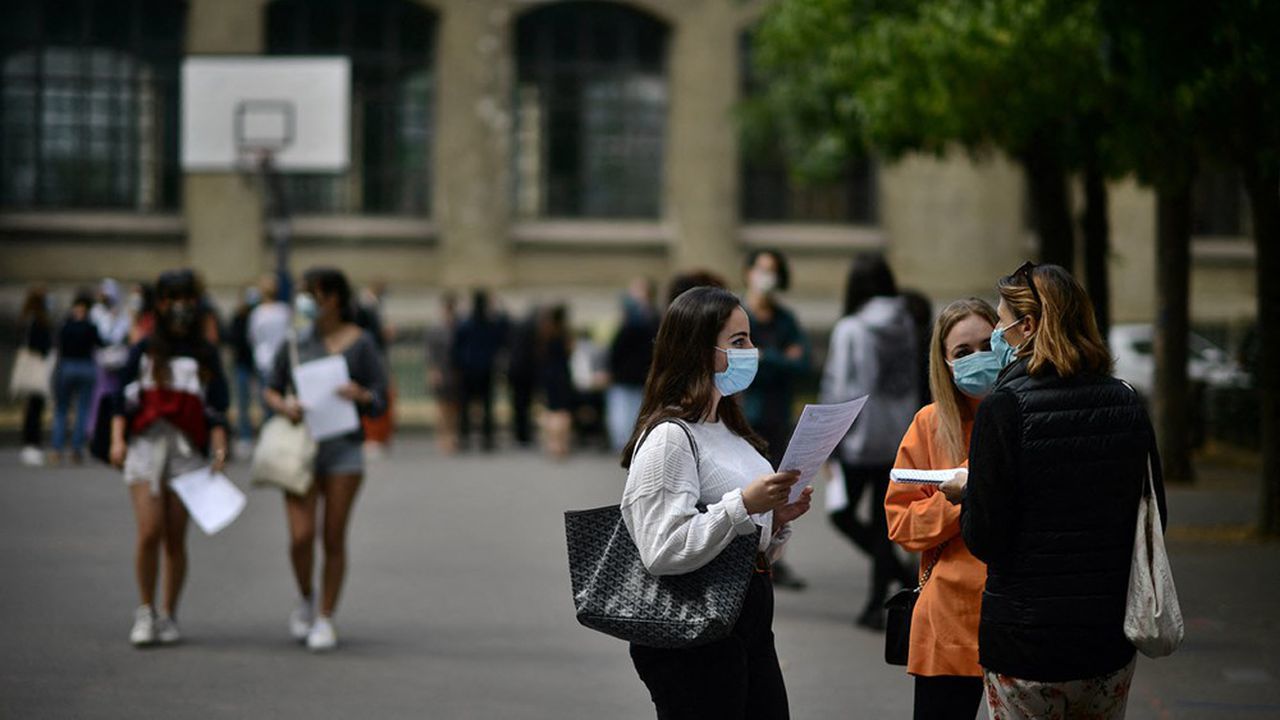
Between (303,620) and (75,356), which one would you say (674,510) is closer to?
(303,620)

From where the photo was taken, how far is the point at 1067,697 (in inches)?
177

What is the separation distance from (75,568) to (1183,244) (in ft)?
35.1

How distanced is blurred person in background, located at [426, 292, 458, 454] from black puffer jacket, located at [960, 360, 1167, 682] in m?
17.6

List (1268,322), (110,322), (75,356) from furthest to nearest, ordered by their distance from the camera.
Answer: (110,322) < (75,356) < (1268,322)

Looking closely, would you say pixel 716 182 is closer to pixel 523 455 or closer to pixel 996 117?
pixel 523 455

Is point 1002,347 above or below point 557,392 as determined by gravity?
above

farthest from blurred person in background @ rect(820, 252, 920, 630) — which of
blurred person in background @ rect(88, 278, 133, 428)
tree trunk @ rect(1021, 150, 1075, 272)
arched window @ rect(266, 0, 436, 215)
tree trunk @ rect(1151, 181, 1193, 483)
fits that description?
arched window @ rect(266, 0, 436, 215)

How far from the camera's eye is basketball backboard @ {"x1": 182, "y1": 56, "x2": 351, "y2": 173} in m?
23.7

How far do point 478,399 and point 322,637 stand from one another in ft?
44.0

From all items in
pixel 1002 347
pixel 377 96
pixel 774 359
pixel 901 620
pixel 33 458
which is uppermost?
pixel 377 96

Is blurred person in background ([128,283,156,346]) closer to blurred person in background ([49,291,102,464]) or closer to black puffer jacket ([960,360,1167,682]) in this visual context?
black puffer jacket ([960,360,1167,682])

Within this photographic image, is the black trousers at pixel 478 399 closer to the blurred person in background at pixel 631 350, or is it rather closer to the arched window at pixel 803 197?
the blurred person in background at pixel 631 350

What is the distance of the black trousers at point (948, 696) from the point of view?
503 cm

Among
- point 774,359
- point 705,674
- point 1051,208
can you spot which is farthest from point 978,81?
point 705,674
